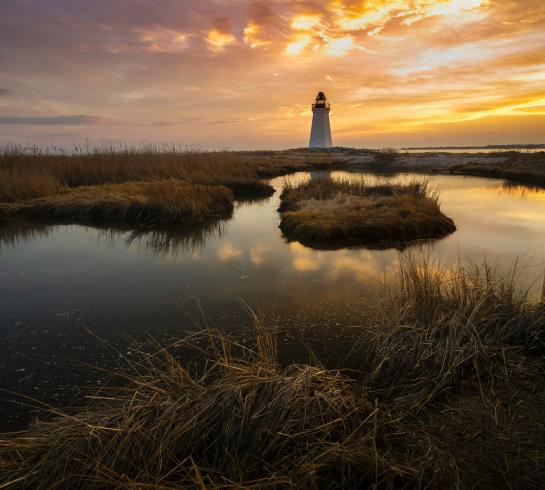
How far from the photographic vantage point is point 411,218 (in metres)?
10.8

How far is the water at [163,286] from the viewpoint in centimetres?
443

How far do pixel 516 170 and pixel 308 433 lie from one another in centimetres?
3218

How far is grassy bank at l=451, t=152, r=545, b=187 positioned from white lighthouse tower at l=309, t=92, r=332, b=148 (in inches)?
1233

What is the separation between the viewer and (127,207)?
1302 cm

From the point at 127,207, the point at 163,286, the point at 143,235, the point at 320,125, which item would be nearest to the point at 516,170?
the point at 127,207

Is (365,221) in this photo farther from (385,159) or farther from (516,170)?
(385,159)

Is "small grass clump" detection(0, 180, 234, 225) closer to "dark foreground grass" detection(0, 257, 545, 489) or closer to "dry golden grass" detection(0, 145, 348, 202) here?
"dry golden grass" detection(0, 145, 348, 202)

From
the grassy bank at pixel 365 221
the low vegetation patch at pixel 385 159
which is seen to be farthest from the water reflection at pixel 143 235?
the low vegetation patch at pixel 385 159

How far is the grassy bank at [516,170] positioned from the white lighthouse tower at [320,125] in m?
31.3

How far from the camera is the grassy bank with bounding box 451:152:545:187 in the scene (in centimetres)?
2547

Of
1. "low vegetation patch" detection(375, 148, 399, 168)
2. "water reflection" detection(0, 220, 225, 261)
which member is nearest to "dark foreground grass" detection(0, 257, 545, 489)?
"water reflection" detection(0, 220, 225, 261)

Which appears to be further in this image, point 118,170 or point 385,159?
point 385,159

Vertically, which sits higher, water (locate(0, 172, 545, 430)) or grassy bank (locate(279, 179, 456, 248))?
grassy bank (locate(279, 179, 456, 248))

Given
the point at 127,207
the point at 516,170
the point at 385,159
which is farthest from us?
the point at 385,159
